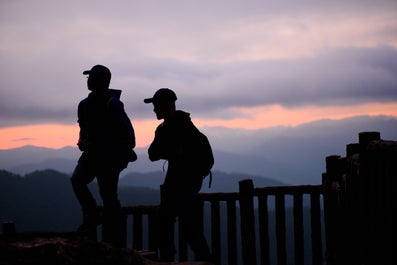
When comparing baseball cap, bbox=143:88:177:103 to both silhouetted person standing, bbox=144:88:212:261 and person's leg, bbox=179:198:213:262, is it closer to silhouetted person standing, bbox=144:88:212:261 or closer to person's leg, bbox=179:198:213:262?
silhouetted person standing, bbox=144:88:212:261

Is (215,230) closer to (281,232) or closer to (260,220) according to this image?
(260,220)

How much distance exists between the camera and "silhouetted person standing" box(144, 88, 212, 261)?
566 cm

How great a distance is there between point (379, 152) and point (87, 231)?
12.9 feet

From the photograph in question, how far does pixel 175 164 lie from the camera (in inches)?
225

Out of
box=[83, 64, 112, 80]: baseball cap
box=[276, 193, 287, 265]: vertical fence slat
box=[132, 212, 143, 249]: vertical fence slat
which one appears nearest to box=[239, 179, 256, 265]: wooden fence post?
box=[276, 193, 287, 265]: vertical fence slat

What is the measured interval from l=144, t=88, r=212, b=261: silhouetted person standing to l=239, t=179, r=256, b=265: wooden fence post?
2.09 metres

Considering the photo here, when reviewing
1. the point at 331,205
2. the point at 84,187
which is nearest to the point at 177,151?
the point at 84,187

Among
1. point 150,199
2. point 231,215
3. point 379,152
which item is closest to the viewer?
point 379,152

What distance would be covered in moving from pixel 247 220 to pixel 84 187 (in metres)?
2.74

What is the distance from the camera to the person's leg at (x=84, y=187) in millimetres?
6133

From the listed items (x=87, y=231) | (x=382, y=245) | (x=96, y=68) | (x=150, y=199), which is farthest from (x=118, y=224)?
(x=150, y=199)

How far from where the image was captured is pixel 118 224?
20.6 ft

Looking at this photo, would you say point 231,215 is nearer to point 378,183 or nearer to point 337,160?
point 337,160

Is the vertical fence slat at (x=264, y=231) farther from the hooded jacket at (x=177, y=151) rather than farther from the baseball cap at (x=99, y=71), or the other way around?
the baseball cap at (x=99, y=71)
